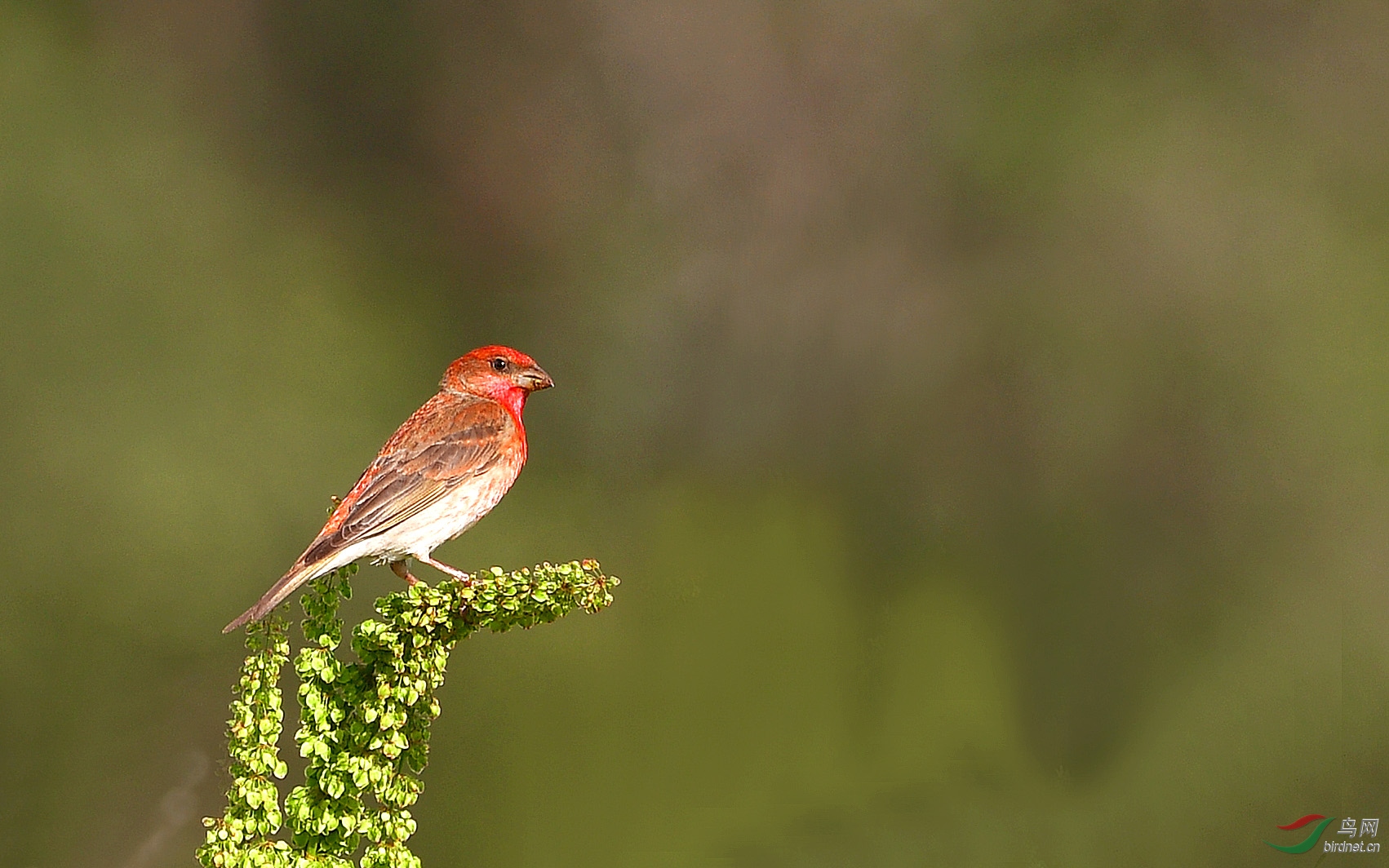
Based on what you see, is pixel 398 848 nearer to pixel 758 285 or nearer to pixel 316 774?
pixel 316 774

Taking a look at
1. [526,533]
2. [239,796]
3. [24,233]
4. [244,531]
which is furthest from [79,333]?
[239,796]

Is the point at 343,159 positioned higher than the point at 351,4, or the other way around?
the point at 351,4

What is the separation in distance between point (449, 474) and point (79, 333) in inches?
184

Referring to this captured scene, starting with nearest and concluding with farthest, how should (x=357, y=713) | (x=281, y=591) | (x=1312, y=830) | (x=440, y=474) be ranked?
(x=357, y=713)
(x=281, y=591)
(x=440, y=474)
(x=1312, y=830)

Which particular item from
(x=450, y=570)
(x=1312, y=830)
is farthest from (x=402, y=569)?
(x=1312, y=830)

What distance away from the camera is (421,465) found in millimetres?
3531

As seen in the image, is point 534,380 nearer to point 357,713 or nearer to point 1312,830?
point 357,713

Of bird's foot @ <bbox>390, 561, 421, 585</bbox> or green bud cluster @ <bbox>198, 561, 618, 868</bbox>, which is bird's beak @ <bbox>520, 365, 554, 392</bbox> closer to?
bird's foot @ <bbox>390, 561, 421, 585</bbox>

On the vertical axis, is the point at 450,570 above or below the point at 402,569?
below

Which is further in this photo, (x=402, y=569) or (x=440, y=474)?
(x=402, y=569)

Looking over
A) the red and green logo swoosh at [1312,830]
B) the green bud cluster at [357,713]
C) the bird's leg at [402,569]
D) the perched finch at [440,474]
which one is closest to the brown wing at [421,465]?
the perched finch at [440,474]

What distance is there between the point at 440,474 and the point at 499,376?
443mm

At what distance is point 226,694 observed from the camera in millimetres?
6590

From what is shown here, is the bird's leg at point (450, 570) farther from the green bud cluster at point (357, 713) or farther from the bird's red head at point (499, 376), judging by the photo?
the bird's red head at point (499, 376)
